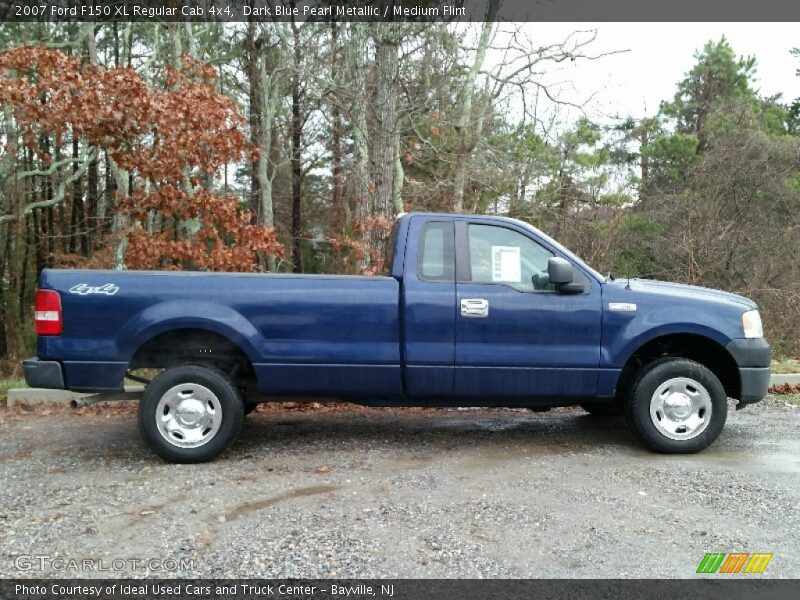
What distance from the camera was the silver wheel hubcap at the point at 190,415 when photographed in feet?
17.2

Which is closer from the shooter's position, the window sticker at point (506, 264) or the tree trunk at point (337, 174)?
the window sticker at point (506, 264)

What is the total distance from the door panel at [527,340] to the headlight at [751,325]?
124 centimetres

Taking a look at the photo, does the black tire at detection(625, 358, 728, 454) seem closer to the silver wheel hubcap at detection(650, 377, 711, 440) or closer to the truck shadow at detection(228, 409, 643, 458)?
the silver wheel hubcap at detection(650, 377, 711, 440)

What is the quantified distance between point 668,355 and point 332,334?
9.47 feet

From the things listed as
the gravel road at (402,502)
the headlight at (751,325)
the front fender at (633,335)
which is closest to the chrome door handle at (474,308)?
the front fender at (633,335)

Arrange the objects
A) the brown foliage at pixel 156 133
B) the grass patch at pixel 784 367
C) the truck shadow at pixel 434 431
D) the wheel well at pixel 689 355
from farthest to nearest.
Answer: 1. the grass patch at pixel 784 367
2. the brown foliage at pixel 156 133
3. the truck shadow at pixel 434 431
4. the wheel well at pixel 689 355

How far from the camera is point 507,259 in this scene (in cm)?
555

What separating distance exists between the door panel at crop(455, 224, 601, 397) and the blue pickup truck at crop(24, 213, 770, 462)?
1cm

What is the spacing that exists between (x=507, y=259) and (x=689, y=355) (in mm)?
1869

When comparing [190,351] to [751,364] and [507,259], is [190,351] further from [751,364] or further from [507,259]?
[751,364]

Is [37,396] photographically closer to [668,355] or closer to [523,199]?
[668,355]

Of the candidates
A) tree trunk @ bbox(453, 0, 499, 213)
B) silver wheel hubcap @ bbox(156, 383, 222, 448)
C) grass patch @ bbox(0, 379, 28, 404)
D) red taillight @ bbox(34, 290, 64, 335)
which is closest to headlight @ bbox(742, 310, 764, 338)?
silver wheel hubcap @ bbox(156, 383, 222, 448)

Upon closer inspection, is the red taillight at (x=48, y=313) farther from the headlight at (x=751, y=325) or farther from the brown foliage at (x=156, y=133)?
the headlight at (x=751, y=325)

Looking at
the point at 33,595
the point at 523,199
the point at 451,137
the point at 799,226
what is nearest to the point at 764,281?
the point at 799,226
